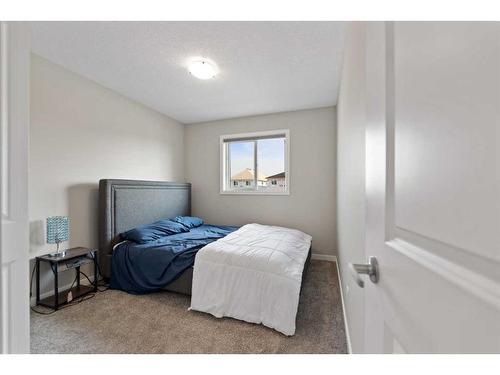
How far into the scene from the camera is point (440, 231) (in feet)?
1.12

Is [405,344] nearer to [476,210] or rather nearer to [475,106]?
[476,210]

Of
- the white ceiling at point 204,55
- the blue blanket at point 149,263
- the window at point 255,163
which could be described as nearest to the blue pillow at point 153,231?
the blue blanket at point 149,263

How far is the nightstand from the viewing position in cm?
191

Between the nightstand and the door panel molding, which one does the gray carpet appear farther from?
the door panel molding

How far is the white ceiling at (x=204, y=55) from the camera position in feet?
5.58

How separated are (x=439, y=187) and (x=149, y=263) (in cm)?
253

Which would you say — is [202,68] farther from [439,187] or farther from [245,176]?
[439,187]

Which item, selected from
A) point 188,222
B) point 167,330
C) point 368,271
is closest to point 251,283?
point 167,330

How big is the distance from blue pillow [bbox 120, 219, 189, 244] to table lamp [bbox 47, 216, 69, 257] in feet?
2.03

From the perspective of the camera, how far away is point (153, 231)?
8.79ft

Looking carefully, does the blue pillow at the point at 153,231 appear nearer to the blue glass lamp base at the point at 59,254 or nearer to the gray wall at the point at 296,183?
the blue glass lamp base at the point at 59,254
